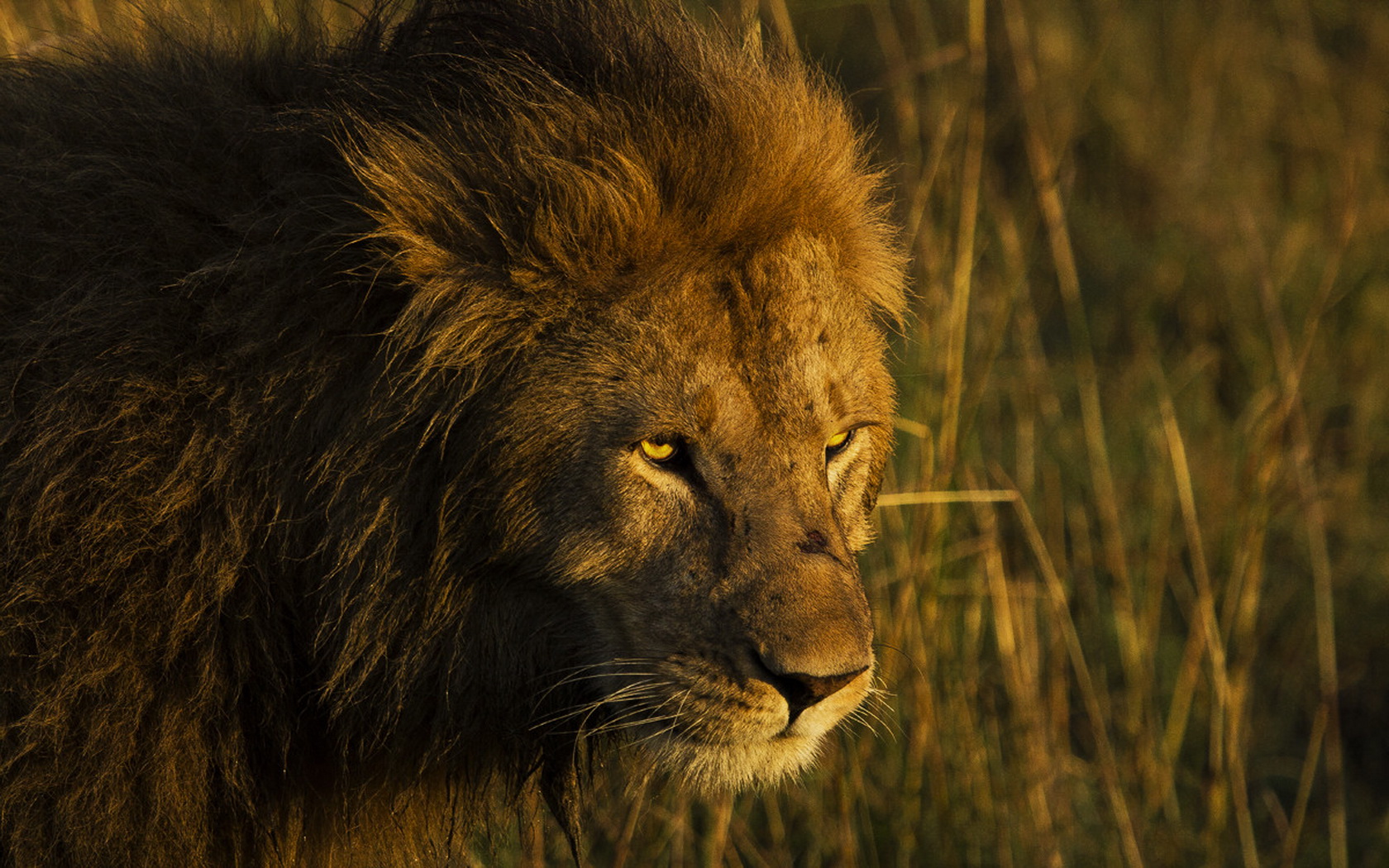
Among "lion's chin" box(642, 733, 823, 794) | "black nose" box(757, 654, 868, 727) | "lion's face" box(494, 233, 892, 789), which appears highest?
"lion's face" box(494, 233, 892, 789)

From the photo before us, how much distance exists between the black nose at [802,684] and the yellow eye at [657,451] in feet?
1.14

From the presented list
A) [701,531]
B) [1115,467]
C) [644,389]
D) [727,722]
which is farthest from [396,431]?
[1115,467]

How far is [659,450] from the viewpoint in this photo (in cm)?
259

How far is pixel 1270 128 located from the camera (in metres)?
8.09

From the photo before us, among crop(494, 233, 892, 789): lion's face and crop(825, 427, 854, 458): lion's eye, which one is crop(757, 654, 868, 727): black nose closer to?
crop(494, 233, 892, 789): lion's face

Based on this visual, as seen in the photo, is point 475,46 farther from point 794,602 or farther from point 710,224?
point 794,602

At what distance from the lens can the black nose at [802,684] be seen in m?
2.51

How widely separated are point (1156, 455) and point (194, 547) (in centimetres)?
417

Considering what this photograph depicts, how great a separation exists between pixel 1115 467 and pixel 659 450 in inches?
146

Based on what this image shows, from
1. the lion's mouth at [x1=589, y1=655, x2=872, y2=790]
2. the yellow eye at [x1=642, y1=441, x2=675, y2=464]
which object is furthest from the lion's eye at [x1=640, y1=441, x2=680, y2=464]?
the lion's mouth at [x1=589, y1=655, x2=872, y2=790]

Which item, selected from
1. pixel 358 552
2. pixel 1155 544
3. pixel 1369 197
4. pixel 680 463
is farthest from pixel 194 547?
pixel 1369 197

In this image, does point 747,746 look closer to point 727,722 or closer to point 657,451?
point 727,722

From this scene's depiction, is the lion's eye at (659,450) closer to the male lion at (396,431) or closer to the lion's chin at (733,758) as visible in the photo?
the male lion at (396,431)

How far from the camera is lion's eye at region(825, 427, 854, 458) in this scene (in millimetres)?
2846
